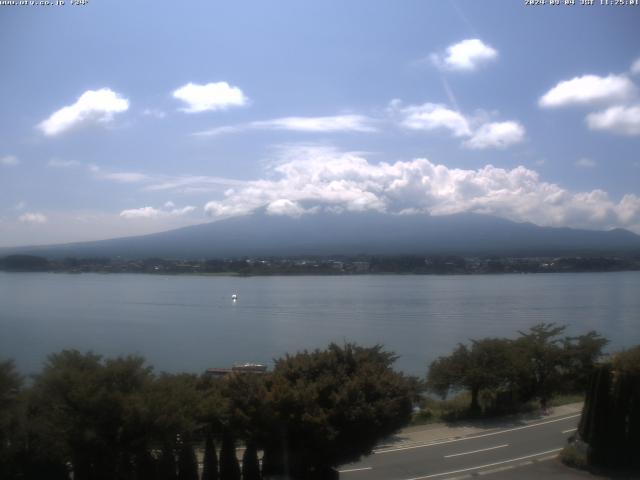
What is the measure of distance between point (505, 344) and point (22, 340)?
49.7ft

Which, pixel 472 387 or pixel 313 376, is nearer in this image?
pixel 313 376

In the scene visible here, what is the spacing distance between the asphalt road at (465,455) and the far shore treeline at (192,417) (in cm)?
98

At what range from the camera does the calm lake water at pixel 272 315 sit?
72.6 ft

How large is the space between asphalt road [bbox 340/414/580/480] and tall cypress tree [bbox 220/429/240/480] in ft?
5.56

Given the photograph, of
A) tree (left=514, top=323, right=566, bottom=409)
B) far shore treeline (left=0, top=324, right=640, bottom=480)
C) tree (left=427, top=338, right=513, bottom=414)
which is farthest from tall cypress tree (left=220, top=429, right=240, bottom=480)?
tree (left=514, top=323, right=566, bottom=409)

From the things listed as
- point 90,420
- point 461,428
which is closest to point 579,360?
point 461,428

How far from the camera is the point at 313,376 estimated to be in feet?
25.0

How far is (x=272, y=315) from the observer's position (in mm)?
32938

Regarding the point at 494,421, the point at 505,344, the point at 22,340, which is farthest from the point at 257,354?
the point at 494,421

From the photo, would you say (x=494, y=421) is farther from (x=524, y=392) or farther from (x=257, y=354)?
(x=257, y=354)

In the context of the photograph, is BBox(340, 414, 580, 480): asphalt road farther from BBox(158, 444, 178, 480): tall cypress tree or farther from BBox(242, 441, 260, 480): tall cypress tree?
BBox(158, 444, 178, 480): tall cypress tree

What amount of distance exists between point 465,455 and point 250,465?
357cm

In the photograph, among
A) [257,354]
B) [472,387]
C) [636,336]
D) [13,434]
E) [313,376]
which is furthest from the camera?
[636,336]

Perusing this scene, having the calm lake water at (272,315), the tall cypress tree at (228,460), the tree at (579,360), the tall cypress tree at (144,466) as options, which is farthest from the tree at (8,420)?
the tree at (579,360)
